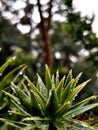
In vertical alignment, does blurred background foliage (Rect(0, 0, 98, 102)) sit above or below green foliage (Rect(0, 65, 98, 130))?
above

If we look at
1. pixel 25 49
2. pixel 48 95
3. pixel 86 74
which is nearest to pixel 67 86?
pixel 48 95

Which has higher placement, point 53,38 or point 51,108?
point 53,38

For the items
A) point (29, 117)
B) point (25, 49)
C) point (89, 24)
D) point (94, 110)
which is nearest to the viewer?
point (29, 117)

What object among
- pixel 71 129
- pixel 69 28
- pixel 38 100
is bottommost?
pixel 71 129

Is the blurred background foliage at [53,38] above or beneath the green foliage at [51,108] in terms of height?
above

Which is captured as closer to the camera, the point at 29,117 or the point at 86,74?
the point at 29,117

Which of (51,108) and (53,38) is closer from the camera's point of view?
(51,108)

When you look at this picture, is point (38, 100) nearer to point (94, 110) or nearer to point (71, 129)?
point (71, 129)

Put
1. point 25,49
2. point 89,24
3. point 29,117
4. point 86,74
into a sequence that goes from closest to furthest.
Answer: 1. point 29,117
2. point 89,24
3. point 86,74
4. point 25,49

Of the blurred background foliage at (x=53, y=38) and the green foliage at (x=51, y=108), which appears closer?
the green foliage at (x=51, y=108)

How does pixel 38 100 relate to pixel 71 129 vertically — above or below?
above

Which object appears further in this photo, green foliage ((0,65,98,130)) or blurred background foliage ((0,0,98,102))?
blurred background foliage ((0,0,98,102))
